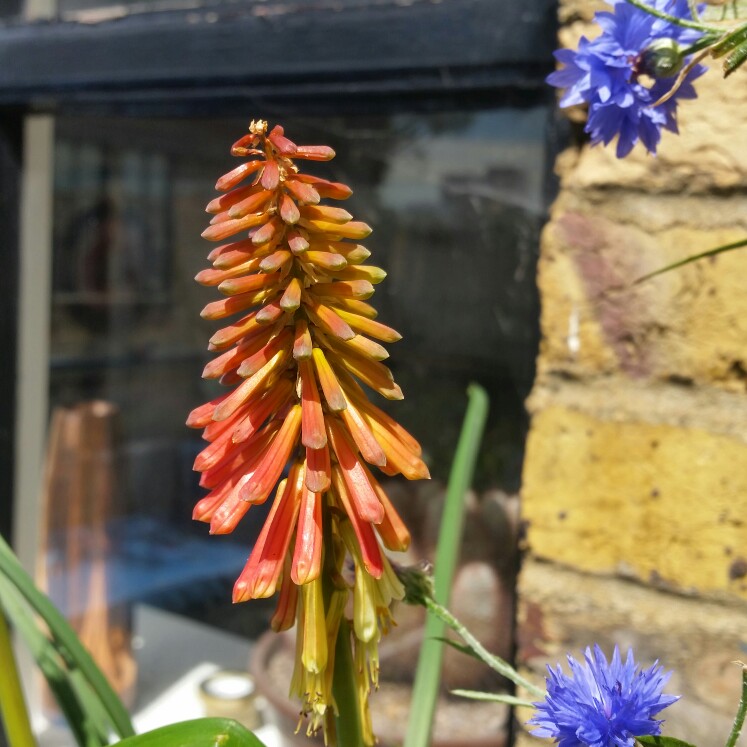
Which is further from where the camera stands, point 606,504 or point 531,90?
point 531,90

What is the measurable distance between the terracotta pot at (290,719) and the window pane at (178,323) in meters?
0.16

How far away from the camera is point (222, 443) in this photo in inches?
13.1

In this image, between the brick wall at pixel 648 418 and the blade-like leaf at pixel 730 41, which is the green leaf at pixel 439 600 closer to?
the brick wall at pixel 648 418

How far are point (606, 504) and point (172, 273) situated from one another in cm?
79

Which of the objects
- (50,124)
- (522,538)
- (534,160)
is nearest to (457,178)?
(534,160)

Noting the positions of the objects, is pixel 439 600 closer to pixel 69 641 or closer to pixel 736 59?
pixel 69 641

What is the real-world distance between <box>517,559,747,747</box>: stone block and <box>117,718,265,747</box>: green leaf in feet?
1.26

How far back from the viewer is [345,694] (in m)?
0.32

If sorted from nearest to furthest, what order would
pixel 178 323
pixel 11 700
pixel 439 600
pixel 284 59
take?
pixel 11 700 < pixel 439 600 < pixel 284 59 < pixel 178 323

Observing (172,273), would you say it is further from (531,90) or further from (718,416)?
(718,416)

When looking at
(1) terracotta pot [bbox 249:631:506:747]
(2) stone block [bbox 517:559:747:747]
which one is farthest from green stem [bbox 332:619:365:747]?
(1) terracotta pot [bbox 249:631:506:747]

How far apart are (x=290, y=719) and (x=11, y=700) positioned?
0.53 meters

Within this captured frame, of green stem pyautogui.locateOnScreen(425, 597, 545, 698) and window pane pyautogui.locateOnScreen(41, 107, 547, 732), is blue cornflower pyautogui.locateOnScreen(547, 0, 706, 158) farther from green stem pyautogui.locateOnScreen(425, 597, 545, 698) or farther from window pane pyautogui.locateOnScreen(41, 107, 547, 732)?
window pane pyautogui.locateOnScreen(41, 107, 547, 732)

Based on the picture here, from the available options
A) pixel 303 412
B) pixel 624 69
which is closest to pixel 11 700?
pixel 303 412
